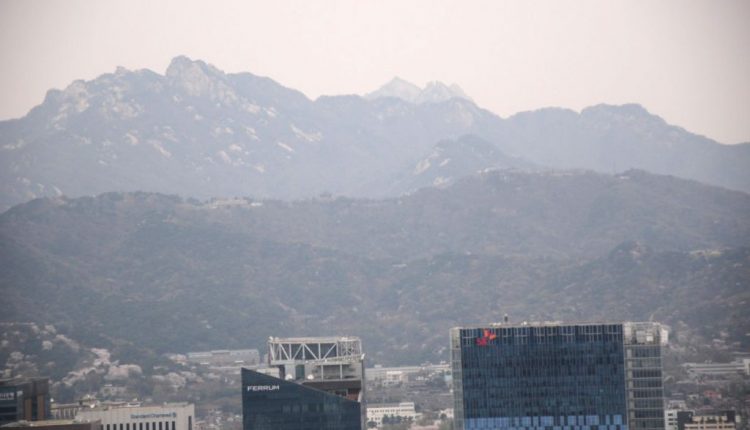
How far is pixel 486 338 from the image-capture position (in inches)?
4968

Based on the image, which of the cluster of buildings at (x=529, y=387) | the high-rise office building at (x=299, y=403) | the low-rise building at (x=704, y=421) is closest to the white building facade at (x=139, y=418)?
the high-rise office building at (x=299, y=403)

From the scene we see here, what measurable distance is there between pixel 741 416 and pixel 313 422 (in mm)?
76842

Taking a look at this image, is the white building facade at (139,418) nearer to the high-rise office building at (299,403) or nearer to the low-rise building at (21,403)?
the low-rise building at (21,403)

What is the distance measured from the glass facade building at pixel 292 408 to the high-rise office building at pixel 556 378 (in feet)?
20.4

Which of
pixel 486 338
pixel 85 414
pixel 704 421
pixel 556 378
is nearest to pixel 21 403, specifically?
pixel 85 414

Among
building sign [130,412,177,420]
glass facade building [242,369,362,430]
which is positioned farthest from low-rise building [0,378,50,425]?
glass facade building [242,369,362,430]

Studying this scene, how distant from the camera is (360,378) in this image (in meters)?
131

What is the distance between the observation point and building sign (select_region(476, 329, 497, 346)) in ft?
414

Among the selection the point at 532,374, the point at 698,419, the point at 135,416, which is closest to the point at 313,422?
the point at 532,374

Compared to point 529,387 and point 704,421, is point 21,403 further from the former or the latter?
point 704,421

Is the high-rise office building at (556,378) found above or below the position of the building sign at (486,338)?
below

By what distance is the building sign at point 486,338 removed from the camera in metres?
126

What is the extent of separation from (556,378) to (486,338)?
407 centimetres

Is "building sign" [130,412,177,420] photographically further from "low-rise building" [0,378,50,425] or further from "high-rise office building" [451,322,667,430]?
"high-rise office building" [451,322,667,430]
